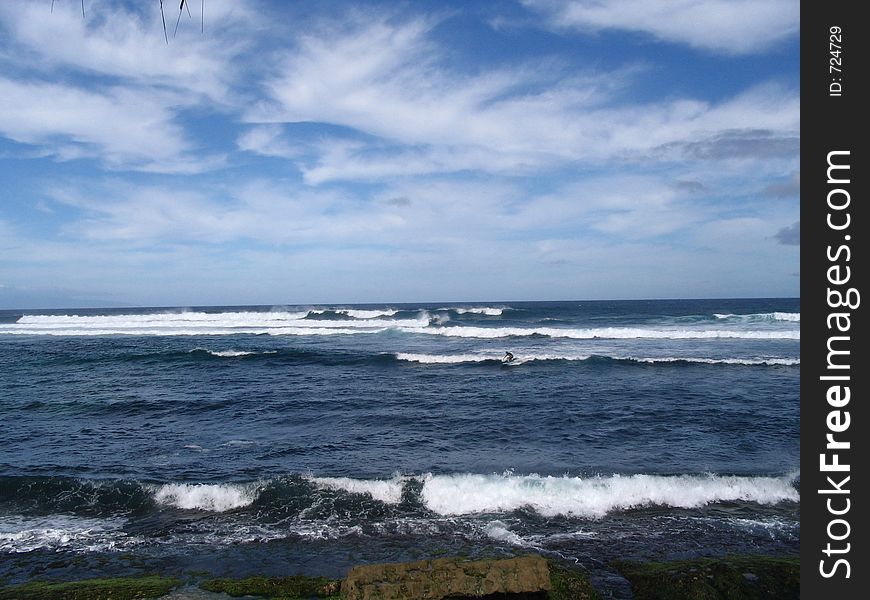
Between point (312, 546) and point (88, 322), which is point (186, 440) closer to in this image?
point (312, 546)

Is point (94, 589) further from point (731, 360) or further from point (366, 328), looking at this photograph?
point (366, 328)

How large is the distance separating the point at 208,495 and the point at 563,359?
773 inches

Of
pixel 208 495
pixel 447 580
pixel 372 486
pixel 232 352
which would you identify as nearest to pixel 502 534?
pixel 447 580

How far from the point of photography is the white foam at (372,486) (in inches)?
347

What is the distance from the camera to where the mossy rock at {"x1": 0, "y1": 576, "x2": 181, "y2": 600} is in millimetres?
5457

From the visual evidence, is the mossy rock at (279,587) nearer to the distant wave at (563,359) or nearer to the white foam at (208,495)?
the white foam at (208,495)

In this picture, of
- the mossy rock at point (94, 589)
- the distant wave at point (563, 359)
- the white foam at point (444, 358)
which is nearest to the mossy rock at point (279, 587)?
the mossy rock at point (94, 589)

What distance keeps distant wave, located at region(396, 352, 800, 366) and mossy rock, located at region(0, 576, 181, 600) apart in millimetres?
19992

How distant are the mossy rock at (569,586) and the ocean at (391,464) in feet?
1.24

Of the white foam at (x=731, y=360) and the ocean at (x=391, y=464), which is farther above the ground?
the white foam at (x=731, y=360)

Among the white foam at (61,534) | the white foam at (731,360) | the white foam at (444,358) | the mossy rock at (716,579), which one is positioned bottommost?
the white foam at (61,534)

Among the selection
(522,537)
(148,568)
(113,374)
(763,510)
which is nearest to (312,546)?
(148,568)

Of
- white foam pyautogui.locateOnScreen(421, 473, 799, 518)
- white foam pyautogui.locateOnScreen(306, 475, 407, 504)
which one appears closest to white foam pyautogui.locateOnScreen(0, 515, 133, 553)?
white foam pyautogui.locateOnScreen(306, 475, 407, 504)

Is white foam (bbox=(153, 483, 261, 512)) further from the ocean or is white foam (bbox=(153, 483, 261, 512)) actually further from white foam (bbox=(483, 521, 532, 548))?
white foam (bbox=(483, 521, 532, 548))
